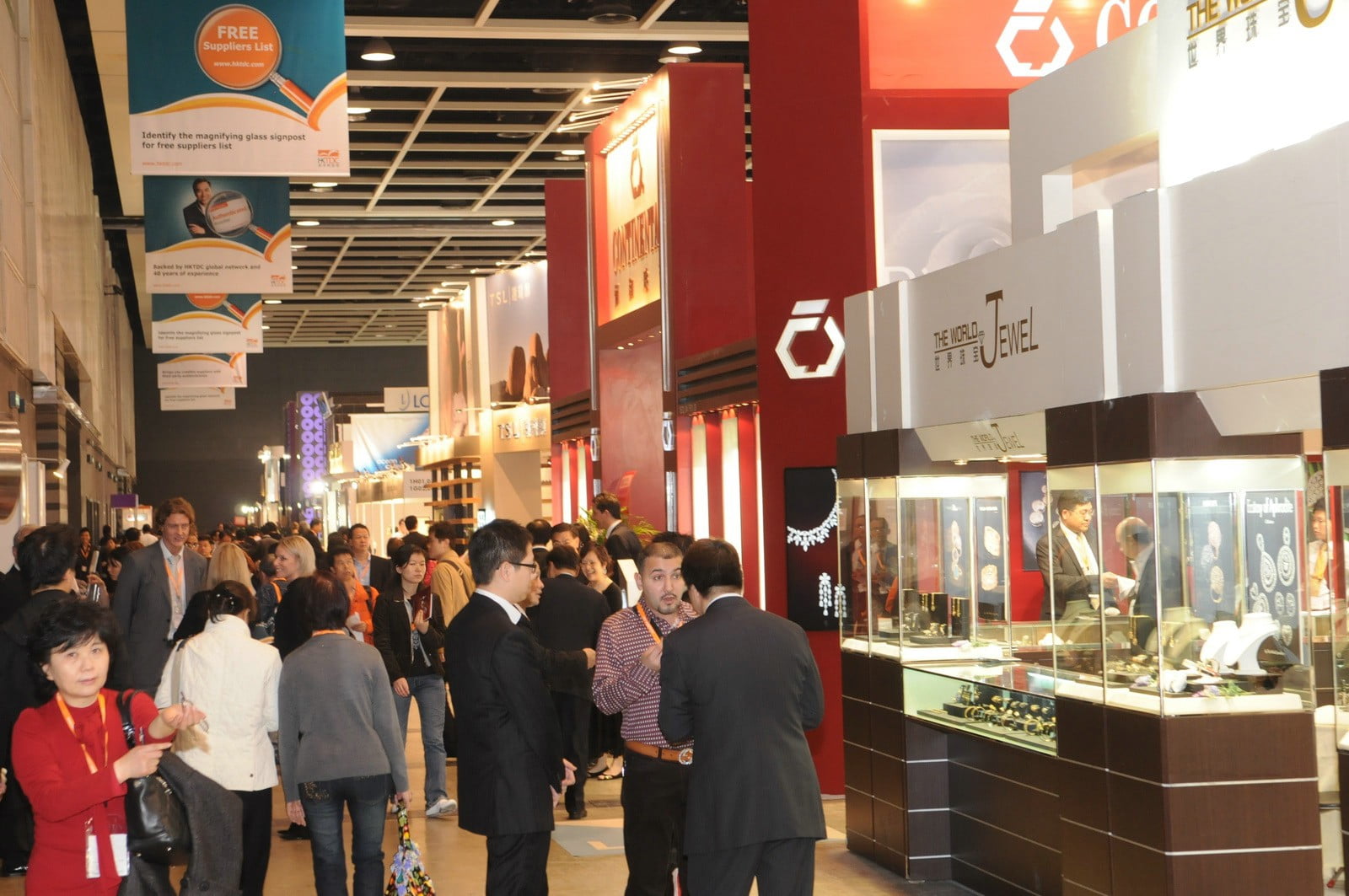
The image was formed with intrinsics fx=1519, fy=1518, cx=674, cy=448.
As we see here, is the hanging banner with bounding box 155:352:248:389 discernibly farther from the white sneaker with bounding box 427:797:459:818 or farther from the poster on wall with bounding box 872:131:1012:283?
the poster on wall with bounding box 872:131:1012:283

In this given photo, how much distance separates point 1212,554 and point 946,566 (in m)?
1.99

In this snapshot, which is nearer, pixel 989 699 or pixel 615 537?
pixel 989 699

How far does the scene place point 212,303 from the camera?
1447 centimetres

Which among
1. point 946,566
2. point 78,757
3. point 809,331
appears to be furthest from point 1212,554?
point 809,331

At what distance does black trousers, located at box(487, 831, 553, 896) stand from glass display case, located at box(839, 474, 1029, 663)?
258 cm

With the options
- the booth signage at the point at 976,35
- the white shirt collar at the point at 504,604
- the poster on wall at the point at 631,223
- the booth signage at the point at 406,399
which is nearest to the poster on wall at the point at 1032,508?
the booth signage at the point at 976,35

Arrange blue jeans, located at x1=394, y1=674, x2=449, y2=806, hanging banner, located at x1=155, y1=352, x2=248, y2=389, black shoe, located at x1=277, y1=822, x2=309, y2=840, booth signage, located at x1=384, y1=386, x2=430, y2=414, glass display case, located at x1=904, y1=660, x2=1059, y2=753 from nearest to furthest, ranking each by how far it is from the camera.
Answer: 1. glass display case, located at x1=904, y1=660, x2=1059, y2=753
2. black shoe, located at x1=277, y1=822, x2=309, y2=840
3. blue jeans, located at x1=394, y1=674, x2=449, y2=806
4. hanging banner, located at x1=155, y1=352, x2=248, y2=389
5. booth signage, located at x1=384, y1=386, x2=430, y2=414

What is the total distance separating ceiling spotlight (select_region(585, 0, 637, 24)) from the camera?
12.2 metres

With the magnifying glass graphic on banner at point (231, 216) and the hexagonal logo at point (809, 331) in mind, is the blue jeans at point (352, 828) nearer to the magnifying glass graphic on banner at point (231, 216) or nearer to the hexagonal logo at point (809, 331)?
the hexagonal logo at point (809, 331)

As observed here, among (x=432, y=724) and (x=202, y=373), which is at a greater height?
(x=202, y=373)

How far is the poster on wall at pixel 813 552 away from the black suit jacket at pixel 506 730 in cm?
432

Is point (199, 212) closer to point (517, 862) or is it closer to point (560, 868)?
point (560, 868)

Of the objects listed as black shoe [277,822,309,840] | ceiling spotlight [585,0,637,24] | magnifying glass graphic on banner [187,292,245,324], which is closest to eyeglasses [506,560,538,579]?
black shoe [277,822,309,840]

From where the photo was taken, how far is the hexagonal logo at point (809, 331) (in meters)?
8.48
